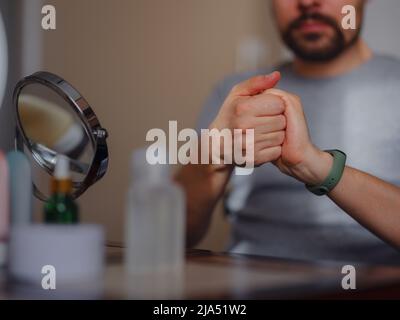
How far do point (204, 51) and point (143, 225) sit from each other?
605 mm

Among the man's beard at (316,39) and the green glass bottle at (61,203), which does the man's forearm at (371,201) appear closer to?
the man's beard at (316,39)

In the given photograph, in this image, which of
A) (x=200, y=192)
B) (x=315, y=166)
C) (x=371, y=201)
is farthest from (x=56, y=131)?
(x=371, y=201)

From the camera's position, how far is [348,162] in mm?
1010

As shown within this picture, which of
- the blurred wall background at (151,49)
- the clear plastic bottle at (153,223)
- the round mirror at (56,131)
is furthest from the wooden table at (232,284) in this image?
the blurred wall background at (151,49)

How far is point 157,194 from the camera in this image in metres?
0.68

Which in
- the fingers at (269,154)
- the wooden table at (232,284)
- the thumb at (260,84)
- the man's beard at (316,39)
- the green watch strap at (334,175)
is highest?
the man's beard at (316,39)

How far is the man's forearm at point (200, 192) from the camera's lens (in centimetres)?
99

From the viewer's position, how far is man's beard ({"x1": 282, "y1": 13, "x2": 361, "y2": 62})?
3.46 ft

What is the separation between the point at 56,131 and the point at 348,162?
49 cm

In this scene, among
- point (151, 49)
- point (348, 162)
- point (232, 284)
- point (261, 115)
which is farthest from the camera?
point (151, 49)

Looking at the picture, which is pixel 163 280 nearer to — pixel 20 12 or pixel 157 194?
pixel 157 194

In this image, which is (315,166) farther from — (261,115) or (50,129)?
(50,129)

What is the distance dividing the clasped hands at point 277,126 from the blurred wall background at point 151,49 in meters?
0.23
